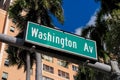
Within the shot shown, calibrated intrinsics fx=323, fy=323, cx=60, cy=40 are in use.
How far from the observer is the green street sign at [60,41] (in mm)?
6918

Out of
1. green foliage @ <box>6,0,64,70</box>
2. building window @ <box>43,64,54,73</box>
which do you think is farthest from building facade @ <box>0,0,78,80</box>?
green foliage @ <box>6,0,64,70</box>

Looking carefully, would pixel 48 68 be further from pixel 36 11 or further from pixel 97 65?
pixel 97 65

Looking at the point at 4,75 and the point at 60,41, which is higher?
the point at 60,41

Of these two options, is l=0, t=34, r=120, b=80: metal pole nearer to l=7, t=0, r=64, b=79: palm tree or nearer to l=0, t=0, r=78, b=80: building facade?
l=7, t=0, r=64, b=79: palm tree

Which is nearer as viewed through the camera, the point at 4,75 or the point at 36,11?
the point at 36,11

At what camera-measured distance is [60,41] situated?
7.16m

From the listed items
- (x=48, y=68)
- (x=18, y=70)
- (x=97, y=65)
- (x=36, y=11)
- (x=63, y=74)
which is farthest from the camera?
(x=63, y=74)

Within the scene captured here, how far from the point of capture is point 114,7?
3325 cm

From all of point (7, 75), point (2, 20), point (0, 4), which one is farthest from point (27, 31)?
point (0, 4)

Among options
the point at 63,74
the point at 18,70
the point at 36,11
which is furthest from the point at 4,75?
the point at 36,11

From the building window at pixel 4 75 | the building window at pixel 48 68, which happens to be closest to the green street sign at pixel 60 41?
the building window at pixel 4 75

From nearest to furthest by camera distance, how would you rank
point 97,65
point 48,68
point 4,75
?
Result: point 97,65 < point 4,75 < point 48,68

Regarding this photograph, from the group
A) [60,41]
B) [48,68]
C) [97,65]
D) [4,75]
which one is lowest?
[4,75]

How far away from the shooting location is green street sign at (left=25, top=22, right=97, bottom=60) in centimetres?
692
